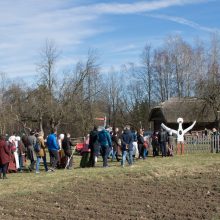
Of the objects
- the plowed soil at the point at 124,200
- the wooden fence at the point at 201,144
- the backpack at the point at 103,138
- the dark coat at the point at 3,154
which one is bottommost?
the plowed soil at the point at 124,200

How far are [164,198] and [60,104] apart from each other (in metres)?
49.2

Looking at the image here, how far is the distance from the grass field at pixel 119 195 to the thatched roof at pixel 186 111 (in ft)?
132

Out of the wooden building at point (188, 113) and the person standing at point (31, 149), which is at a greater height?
the wooden building at point (188, 113)

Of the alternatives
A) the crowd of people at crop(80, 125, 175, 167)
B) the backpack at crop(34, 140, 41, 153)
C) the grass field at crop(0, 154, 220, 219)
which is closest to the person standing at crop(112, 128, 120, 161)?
the crowd of people at crop(80, 125, 175, 167)

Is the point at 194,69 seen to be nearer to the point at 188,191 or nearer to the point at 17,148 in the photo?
the point at 17,148

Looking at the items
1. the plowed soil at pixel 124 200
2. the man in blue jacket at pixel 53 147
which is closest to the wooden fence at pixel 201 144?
the man in blue jacket at pixel 53 147

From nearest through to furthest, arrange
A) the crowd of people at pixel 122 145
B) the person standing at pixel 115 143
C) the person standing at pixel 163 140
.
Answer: the crowd of people at pixel 122 145 < the person standing at pixel 115 143 < the person standing at pixel 163 140

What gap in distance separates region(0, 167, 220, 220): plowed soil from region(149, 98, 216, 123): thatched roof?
1646 inches

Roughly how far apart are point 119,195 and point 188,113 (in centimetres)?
4603

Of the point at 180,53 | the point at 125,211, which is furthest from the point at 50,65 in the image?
the point at 125,211

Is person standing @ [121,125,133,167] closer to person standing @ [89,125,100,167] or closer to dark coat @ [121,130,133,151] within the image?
dark coat @ [121,130,133,151]

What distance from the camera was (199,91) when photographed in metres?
53.9

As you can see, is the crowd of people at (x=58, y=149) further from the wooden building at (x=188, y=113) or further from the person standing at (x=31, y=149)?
the wooden building at (x=188, y=113)

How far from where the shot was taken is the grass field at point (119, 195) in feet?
38.0
